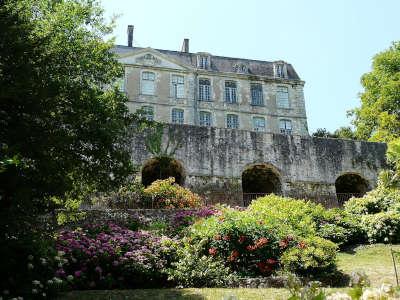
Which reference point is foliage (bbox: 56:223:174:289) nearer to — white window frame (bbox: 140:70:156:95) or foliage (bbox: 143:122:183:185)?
foliage (bbox: 143:122:183:185)

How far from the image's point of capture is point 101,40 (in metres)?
12.2

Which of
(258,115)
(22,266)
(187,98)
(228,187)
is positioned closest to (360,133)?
(258,115)

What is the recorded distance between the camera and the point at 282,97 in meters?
34.1

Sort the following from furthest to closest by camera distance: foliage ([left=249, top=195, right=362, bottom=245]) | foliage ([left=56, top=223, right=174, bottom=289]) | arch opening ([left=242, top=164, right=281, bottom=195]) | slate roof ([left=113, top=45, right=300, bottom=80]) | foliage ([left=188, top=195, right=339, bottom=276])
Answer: slate roof ([left=113, top=45, right=300, bottom=80]), arch opening ([left=242, top=164, right=281, bottom=195]), foliage ([left=249, top=195, right=362, bottom=245]), foliage ([left=188, top=195, right=339, bottom=276]), foliage ([left=56, top=223, right=174, bottom=289])

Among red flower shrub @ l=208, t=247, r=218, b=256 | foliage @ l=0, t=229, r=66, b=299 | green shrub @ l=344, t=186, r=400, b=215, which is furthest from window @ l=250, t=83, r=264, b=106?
foliage @ l=0, t=229, r=66, b=299

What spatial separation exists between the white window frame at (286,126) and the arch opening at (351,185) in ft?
46.8

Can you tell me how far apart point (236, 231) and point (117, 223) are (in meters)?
3.36

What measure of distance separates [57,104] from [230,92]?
86.9 ft

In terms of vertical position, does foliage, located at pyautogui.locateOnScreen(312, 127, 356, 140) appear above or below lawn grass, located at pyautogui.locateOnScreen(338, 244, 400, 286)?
above

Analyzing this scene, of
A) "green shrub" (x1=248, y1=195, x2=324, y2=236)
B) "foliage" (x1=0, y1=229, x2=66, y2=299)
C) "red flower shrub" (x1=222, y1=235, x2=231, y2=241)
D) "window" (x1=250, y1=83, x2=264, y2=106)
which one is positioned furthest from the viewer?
"window" (x1=250, y1=83, x2=264, y2=106)

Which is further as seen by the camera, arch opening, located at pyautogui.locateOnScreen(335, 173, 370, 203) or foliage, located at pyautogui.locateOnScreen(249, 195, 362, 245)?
arch opening, located at pyautogui.locateOnScreen(335, 173, 370, 203)

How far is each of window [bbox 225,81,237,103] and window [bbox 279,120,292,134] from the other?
3853mm

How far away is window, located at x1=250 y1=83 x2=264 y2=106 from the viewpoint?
33375 millimetres

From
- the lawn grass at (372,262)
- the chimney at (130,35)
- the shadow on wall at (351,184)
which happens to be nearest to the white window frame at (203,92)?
the chimney at (130,35)
